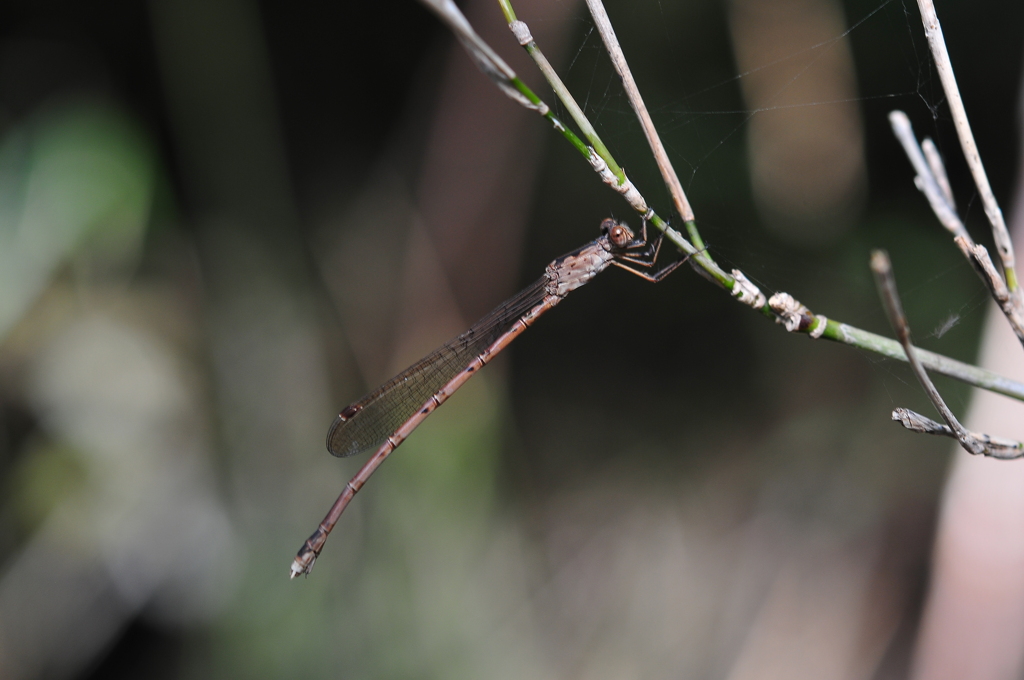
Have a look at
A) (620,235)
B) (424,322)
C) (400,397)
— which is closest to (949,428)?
(620,235)

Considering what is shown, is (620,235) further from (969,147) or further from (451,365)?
(969,147)

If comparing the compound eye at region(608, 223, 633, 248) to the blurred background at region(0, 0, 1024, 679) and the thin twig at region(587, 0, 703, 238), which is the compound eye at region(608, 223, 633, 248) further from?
the thin twig at region(587, 0, 703, 238)

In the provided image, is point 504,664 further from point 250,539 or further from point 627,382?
point 627,382

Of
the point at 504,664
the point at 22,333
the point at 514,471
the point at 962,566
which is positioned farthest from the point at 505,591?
the point at 22,333

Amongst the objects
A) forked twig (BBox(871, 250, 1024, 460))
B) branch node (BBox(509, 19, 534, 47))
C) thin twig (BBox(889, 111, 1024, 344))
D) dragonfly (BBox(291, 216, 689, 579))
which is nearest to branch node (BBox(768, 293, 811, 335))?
forked twig (BBox(871, 250, 1024, 460))

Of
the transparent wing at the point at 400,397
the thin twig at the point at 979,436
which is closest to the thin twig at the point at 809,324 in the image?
the thin twig at the point at 979,436

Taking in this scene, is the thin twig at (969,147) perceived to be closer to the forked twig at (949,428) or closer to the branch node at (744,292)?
the forked twig at (949,428)
